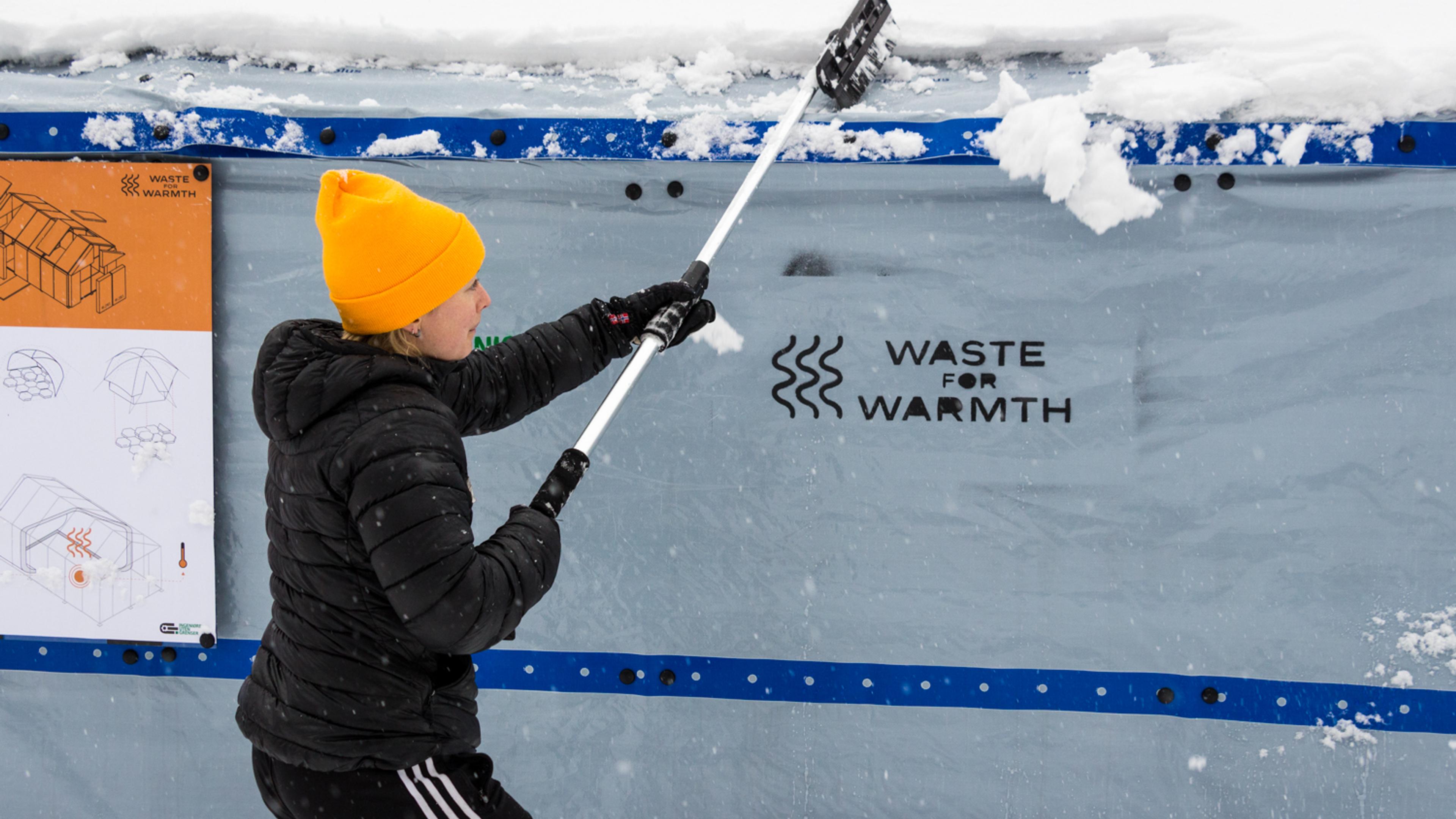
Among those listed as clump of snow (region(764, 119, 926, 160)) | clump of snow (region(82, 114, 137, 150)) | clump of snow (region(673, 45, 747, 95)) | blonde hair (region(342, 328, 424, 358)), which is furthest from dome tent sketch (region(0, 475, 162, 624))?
clump of snow (region(764, 119, 926, 160))

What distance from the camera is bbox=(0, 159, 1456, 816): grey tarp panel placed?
2025mm

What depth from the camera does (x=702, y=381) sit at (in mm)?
2182

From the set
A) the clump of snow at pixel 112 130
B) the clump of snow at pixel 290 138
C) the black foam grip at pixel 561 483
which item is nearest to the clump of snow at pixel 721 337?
the black foam grip at pixel 561 483

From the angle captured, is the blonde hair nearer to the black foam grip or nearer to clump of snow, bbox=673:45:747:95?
the black foam grip

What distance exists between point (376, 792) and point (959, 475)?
54.4 inches

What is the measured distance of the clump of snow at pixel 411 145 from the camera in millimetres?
2090

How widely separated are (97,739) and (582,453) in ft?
5.77

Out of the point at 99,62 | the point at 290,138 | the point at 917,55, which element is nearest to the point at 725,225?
the point at 917,55

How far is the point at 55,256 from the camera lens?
2.24 meters

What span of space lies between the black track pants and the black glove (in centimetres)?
86

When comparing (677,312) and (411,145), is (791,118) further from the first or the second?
(411,145)

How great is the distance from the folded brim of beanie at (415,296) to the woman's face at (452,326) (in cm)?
2

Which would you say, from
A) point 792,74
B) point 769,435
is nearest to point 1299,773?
point 769,435

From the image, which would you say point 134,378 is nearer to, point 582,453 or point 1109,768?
point 582,453
